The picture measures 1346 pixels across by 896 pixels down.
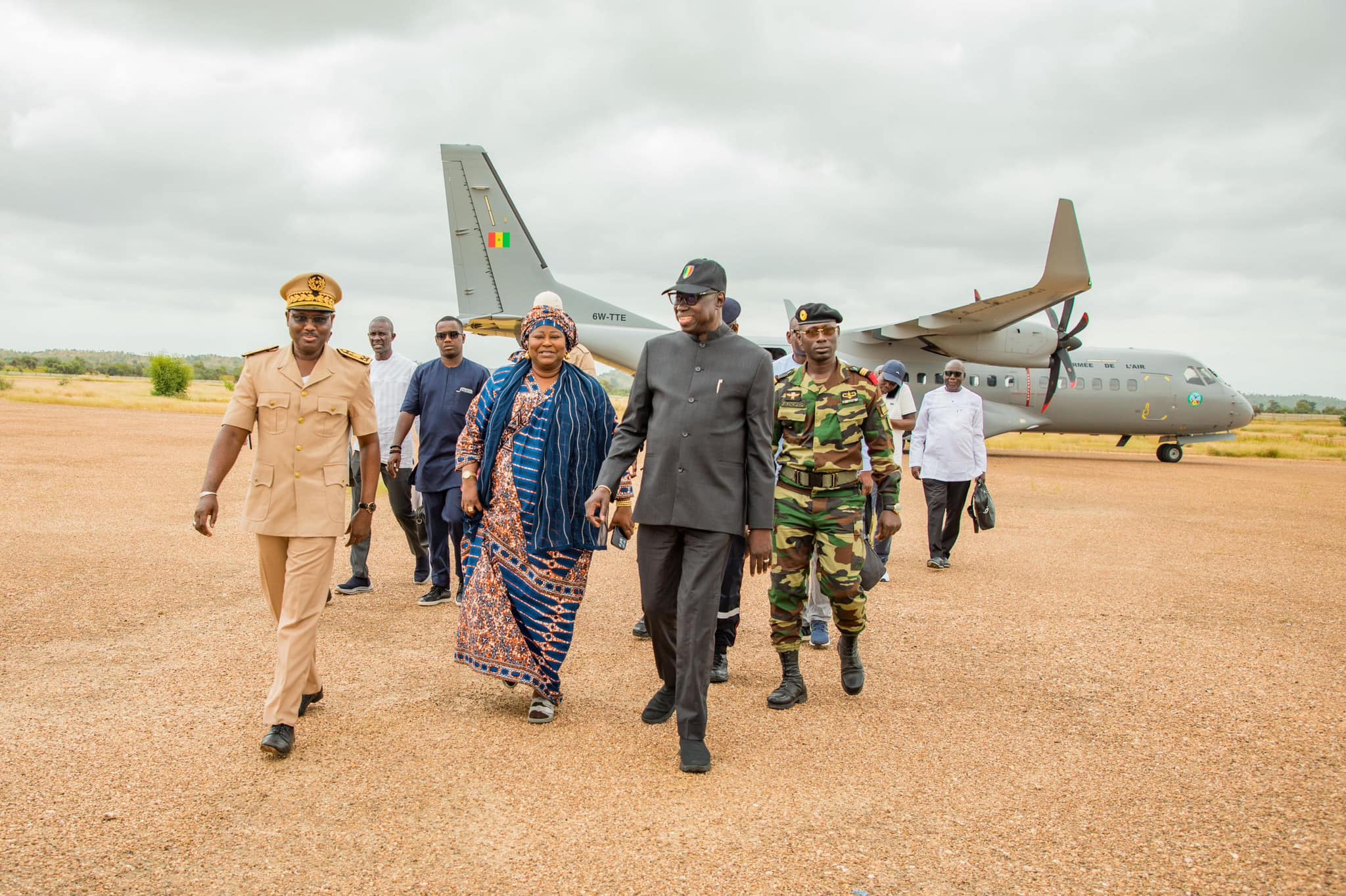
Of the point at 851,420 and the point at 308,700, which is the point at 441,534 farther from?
the point at 851,420

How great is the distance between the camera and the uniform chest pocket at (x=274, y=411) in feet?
13.2

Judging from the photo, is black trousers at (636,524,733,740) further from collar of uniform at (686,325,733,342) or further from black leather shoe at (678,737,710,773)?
collar of uniform at (686,325,733,342)

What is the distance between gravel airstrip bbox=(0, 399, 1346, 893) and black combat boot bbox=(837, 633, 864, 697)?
0.09 meters

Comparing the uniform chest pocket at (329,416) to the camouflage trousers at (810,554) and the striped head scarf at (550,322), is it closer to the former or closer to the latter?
the striped head scarf at (550,322)

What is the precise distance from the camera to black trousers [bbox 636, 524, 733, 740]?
3.81 meters

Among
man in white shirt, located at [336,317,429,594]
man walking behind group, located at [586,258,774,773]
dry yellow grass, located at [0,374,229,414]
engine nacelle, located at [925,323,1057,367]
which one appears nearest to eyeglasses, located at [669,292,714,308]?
man walking behind group, located at [586,258,774,773]

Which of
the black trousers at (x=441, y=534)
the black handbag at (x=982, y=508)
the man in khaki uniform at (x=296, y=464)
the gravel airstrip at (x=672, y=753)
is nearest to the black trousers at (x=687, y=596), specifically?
the gravel airstrip at (x=672, y=753)

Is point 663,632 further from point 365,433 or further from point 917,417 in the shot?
point 917,417

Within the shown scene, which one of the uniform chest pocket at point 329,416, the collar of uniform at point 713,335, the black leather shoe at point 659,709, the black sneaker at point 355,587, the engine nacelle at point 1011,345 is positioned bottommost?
the black sneaker at point 355,587

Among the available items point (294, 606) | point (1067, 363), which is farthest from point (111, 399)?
point (294, 606)

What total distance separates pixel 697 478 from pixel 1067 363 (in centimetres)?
2003

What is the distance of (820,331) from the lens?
182 inches

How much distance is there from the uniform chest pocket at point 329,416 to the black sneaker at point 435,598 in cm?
282

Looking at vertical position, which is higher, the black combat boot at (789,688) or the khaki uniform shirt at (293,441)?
the khaki uniform shirt at (293,441)
